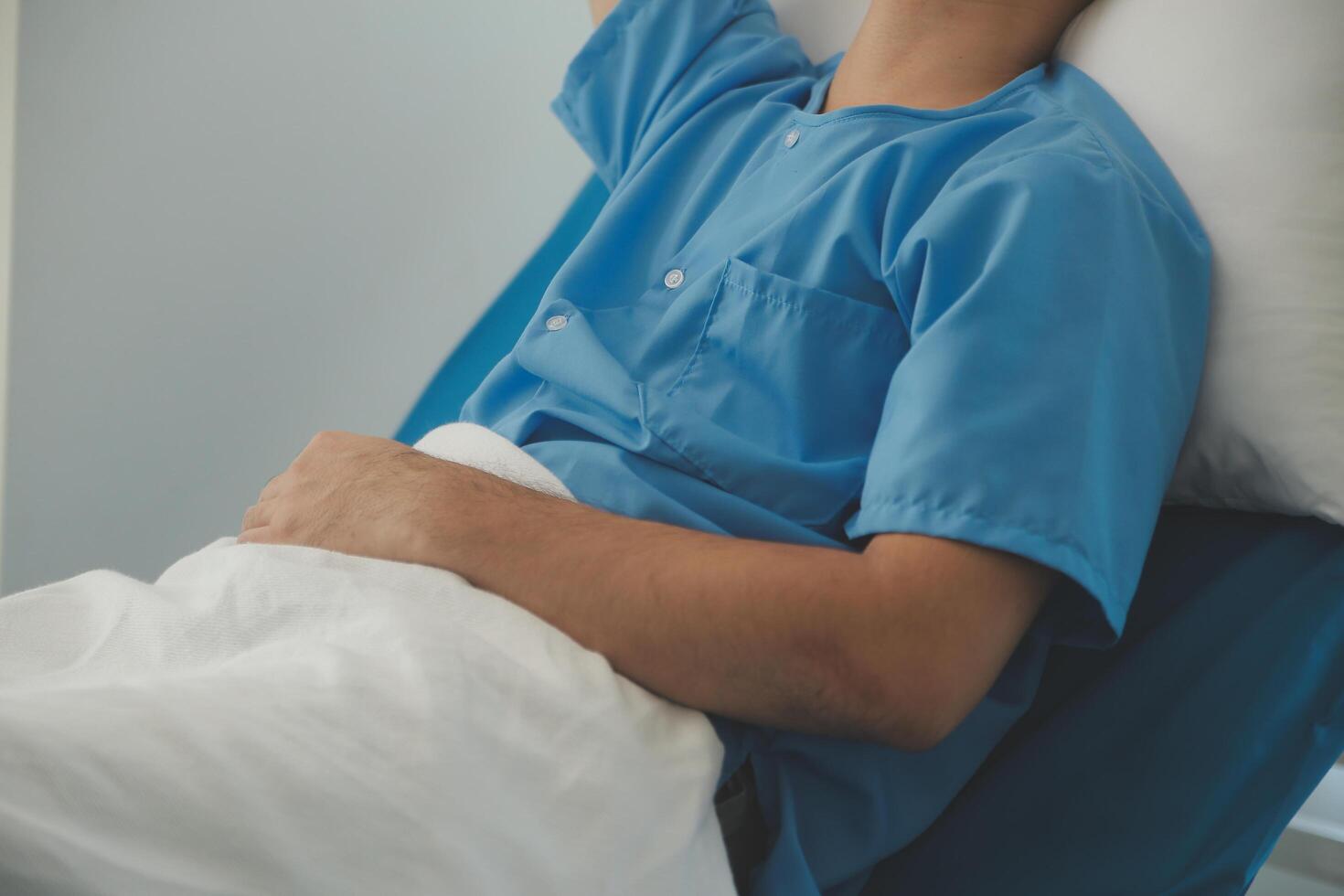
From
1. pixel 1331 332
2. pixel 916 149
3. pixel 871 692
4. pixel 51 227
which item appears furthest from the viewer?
pixel 51 227

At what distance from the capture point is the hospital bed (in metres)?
0.75

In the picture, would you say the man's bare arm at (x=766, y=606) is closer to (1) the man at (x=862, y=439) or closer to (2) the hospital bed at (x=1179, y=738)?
(1) the man at (x=862, y=439)

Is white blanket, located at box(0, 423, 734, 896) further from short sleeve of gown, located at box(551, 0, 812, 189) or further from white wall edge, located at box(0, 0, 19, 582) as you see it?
white wall edge, located at box(0, 0, 19, 582)

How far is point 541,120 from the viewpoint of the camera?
159 cm

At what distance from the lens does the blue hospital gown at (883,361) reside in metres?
0.65

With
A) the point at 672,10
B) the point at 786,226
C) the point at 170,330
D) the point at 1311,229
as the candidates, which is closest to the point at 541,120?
the point at 672,10

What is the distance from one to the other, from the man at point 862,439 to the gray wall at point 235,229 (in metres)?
0.59

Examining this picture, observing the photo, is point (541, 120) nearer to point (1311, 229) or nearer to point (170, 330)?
point (170, 330)

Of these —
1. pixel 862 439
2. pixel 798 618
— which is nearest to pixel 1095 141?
pixel 862 439

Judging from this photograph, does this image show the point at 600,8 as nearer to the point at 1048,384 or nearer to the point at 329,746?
the point at 1048,384

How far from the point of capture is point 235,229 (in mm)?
1466

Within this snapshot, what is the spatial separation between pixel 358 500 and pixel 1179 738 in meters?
0.57

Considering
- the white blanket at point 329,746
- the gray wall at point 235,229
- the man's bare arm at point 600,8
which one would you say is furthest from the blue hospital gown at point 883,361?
the gray wall at point 235,229

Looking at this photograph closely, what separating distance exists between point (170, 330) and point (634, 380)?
0.83 metres
